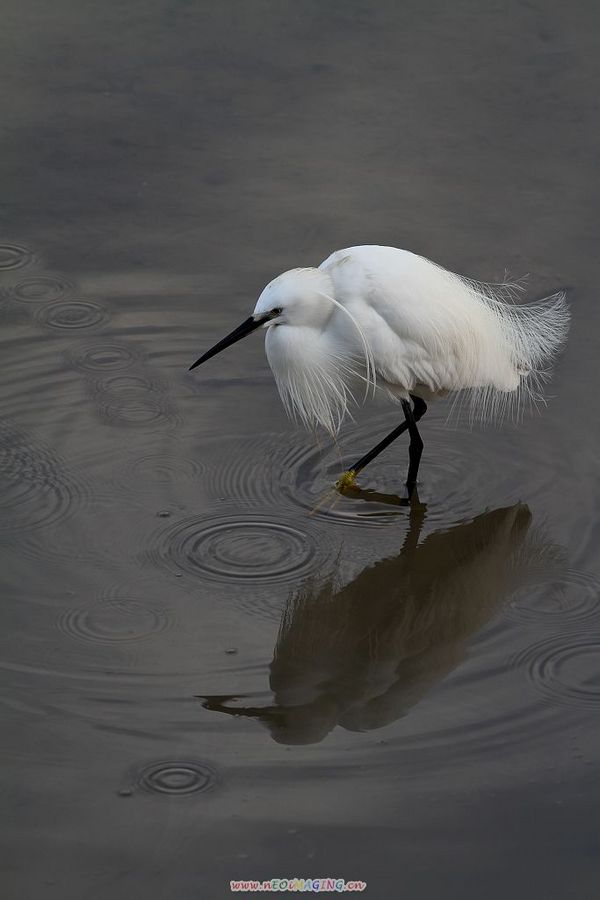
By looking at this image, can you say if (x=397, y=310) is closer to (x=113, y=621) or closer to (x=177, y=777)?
(x=113, y=621)

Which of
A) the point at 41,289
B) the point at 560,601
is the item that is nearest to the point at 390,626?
the point at 560,601

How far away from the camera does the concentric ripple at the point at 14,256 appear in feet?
19.8

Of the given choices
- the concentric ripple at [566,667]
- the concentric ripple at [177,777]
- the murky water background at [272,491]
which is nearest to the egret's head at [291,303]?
the murky water background at [272,491]

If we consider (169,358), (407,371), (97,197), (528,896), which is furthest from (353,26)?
(528,896)

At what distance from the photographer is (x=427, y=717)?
3.60 m

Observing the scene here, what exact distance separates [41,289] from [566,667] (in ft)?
10.2

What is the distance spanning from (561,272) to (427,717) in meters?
3.06

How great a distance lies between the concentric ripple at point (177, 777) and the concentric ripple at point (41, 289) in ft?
9.57

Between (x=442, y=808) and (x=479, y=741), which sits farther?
(x=479, y=741)

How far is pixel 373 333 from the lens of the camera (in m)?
4.47

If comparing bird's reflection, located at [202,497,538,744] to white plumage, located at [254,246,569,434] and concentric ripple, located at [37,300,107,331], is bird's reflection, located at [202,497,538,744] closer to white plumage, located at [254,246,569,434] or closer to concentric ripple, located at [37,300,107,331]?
white plumage, located at [254,246,569,434]

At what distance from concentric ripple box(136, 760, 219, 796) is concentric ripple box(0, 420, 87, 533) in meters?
1.30

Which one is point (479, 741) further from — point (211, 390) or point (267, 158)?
point (267, 158)

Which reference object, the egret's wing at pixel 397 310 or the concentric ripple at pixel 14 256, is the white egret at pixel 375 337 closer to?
the egret's wing at pixel 397 310
